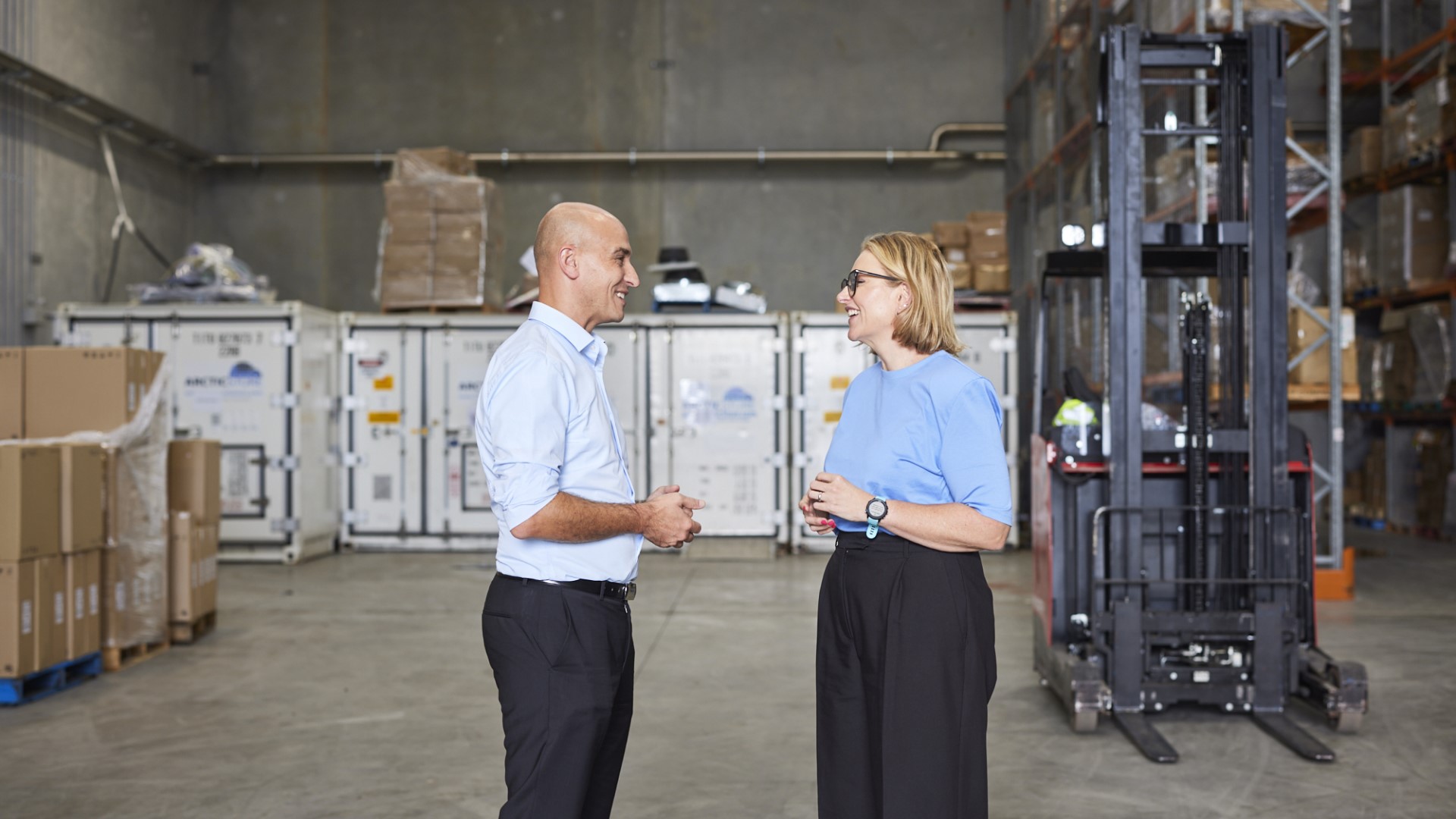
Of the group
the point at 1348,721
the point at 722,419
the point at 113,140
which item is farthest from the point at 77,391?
the point at 113,140

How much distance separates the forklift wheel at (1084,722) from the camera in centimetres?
460

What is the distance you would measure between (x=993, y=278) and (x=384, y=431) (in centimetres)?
611

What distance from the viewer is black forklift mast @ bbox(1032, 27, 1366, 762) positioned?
185 inches

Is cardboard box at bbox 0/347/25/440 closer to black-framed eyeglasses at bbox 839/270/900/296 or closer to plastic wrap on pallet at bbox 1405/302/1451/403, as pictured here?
black-framed eyeglasses at bbox 839/270/900/296

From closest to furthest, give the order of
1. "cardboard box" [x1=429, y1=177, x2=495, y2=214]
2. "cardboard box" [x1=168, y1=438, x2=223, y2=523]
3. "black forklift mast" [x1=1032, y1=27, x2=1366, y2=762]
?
"black forklift mast" [x1=1032, y1=27, x2=1366, y2=762] < "cardboard box" [x1=168, y1=438, x2=223, y2=523] < "cardboard box" [x1=429, y1=177, x2=495, y2=214]

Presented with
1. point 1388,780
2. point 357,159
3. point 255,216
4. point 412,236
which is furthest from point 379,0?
point 1388,780

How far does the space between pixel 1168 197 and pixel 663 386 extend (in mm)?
4838

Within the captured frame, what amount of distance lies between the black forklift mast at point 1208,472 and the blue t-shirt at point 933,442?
2.63m

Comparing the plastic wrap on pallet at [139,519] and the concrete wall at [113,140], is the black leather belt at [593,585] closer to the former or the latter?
the plastic wrap on pallet at [139,519]

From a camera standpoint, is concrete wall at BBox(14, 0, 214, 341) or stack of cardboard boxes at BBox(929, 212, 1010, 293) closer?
concrete wall at BBox(14, 0, 214, 341)

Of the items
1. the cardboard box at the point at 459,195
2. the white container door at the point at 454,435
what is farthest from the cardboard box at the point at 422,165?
the white container door at the point at 454,435

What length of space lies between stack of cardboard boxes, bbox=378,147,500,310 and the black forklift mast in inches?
273

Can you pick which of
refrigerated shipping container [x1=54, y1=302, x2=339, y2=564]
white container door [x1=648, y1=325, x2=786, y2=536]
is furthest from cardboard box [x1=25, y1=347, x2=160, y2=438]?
white container door [x1=648, y1=325, x2=786, y2=536]

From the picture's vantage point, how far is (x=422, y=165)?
35.1 feet
